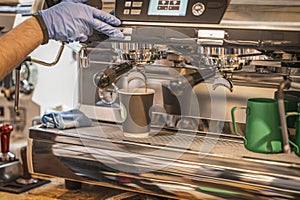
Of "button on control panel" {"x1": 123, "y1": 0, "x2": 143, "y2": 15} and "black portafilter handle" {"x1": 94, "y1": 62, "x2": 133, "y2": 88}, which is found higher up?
"button on control panel" {"x1": 123, "y1": 0, "x2": 143, "y2": 15}

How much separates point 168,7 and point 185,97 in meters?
0.30

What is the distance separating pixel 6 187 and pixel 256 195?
2.27 ft

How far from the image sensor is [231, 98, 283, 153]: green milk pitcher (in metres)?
1.04

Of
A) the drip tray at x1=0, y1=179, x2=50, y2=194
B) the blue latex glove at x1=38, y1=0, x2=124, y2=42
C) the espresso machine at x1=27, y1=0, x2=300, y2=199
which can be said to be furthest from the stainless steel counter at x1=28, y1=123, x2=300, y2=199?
the blue latex glove at x1=38, y1=0, x2=124, y2=42

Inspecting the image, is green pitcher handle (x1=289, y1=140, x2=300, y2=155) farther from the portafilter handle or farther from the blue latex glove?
the portafilter handle

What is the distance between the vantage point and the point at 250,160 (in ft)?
3.28

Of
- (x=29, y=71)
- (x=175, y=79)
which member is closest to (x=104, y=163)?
(x=175, y=79)

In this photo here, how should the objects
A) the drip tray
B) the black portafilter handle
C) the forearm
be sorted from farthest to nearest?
the drip tray
the black portafilter handle
the forearm

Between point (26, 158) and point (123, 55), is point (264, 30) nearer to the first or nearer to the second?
point (123, 55)

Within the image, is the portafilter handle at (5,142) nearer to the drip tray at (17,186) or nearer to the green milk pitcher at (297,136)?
the drip tray at (17,186)

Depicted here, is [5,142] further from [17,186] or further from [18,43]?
[18,43]

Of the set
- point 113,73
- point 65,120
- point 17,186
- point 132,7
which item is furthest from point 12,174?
point 132,7

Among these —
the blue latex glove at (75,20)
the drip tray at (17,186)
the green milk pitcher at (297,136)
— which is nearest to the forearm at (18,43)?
the blue latex glove at (75,20)

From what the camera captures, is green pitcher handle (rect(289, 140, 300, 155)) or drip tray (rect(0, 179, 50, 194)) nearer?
green pitcher handle (rect(289, 140, 300, 155))
